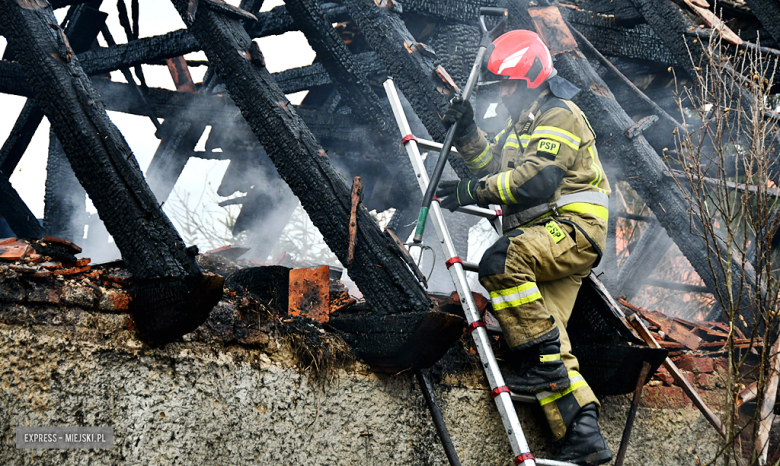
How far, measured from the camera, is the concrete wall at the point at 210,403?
6.48 ft

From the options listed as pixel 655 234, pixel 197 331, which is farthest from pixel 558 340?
pixel 655 234

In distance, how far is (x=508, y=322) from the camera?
2.74m

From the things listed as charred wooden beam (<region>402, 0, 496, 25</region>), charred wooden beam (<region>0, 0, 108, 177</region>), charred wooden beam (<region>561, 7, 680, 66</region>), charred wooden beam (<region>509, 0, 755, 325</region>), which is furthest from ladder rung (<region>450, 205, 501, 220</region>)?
charred wooden beam (<region>0, 0, 108, 177</region>)

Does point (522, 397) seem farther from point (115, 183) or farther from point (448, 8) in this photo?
point (448, 8)

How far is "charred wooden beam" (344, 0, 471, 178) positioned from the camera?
3.44 m

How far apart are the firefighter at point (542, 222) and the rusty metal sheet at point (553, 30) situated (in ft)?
3.03

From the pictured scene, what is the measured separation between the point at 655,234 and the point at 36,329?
5949 mm

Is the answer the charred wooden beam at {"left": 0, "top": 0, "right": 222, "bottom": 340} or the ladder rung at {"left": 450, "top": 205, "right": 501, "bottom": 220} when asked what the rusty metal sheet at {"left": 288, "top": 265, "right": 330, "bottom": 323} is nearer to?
the charred wooden beam at {"left": 0, "top": 0, "right": 222, "bottom": 340}

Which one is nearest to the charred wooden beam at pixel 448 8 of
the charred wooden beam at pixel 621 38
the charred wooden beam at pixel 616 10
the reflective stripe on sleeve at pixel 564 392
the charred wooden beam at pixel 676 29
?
the charred wooden beam at pixel 621 38

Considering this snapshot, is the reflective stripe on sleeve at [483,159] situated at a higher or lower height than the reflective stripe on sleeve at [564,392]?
higher

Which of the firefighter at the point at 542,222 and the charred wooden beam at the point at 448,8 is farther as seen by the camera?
the charred wooden beam at the point at 448,8

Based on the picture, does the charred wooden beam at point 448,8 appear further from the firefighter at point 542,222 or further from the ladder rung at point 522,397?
the ladder rung at point 522,397

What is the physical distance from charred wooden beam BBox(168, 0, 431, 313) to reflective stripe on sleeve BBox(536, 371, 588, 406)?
29.2 inches

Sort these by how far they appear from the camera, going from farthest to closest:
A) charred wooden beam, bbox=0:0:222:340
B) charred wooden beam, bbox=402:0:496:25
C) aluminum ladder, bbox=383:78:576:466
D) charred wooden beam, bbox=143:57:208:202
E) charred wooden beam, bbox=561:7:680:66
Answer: charred wooden beam, bbox=143:57:208:202, charred wooden beam, bbox=561:7:680:66, charred wooden beam, bbox=402:0:496:25, aluminum ladder, bbox=383:78:576:466, charred wooden beam, bbox=0:0:222:340
